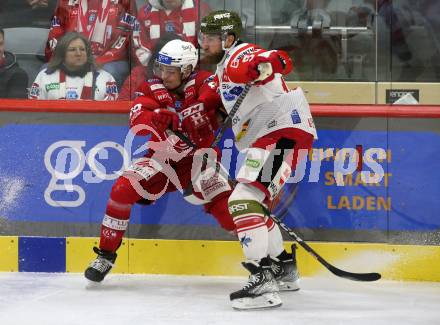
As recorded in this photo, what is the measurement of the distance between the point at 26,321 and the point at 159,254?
1.13 metres

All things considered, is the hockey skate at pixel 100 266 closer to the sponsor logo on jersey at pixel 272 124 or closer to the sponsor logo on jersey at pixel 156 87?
the sponsor logo on jersey at pixel 156 87

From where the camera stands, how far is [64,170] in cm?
509

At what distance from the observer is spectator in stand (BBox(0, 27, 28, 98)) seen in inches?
202

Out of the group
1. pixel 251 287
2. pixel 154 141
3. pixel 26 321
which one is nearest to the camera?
pixel 26 321

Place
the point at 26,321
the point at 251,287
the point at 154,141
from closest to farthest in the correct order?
the point at 26,321
the point at 251,287
the point at 154,141

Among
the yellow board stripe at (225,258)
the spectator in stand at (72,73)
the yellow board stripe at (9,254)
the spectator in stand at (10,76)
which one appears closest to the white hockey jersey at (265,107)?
the yellow board stripe at (225,258)

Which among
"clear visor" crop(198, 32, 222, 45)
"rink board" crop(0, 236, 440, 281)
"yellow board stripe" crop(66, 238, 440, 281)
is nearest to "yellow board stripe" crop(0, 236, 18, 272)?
"rink board" crop(0, 236, 440, 281)

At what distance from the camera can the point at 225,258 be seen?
500cm

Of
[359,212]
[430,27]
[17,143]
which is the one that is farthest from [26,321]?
[430,27]

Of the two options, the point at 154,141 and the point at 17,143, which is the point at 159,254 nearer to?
the point at 154,141

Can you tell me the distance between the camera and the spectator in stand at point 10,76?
513 cm

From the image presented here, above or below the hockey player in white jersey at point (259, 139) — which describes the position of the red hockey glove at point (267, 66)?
above

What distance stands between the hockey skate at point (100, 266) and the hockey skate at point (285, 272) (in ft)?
2.43

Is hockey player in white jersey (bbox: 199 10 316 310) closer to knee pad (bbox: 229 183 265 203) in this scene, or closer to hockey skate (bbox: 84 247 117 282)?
knee pad (bbox: 229 183 265 203)
